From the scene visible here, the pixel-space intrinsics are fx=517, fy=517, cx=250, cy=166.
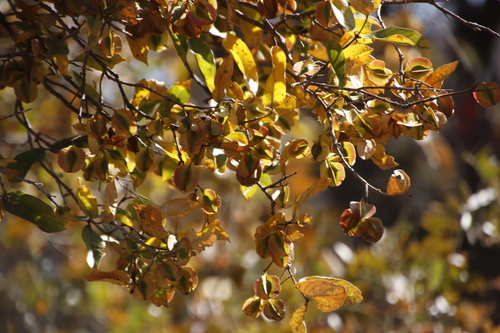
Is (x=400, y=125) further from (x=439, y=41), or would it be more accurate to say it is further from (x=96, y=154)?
(x=439, y=41)

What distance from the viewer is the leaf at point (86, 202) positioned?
2.06 feet

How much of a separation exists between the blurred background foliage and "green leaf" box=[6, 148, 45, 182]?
28.8 inches

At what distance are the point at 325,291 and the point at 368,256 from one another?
3.82 ft

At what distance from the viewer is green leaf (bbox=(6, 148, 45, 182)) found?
2.31 feet

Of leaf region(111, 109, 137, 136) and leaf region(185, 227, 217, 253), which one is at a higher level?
leaf region(111, 109, 137, 136)

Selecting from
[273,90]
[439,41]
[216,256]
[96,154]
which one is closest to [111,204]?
[96,154]

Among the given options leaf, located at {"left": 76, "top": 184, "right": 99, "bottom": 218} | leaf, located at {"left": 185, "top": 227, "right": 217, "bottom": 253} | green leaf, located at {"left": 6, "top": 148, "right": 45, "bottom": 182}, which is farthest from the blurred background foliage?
leaf, located at {"left": 185, "top": 227, "right": 217, "bottom": 253}

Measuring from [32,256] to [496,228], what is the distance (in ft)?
6.56

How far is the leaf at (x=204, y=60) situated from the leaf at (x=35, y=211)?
252 millimetres

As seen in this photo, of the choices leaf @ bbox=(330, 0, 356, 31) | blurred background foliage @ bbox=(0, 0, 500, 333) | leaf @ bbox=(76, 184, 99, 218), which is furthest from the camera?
blurred background foliage @ bbox=(0, 0, 500, 333)

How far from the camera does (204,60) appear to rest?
610mm

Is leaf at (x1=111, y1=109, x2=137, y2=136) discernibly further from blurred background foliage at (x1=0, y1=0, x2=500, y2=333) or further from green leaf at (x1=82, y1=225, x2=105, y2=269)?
blurred background foliage at (x1=0, y1=0, x2=500, y2=333)

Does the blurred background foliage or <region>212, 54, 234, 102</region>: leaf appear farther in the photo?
the blurred background foliage

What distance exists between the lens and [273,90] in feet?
1.84
